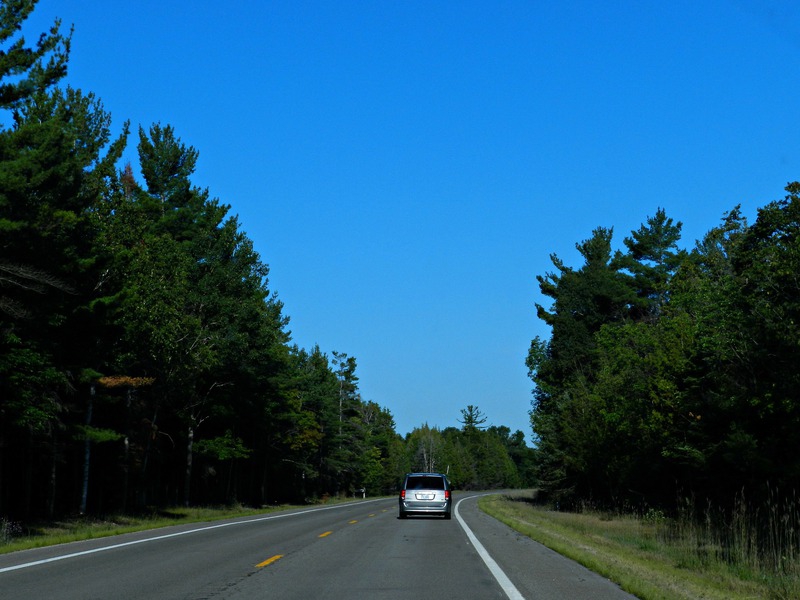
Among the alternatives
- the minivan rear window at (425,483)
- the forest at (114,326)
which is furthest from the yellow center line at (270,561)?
the minivan rear window at (425,483)

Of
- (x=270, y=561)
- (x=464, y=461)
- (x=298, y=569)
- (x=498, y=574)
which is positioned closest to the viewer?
(x=498, y=574)

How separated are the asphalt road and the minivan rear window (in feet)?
32.1

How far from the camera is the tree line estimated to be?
71.5 ft

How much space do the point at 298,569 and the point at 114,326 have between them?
18.0 metres

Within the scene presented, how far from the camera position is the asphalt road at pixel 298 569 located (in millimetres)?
10797

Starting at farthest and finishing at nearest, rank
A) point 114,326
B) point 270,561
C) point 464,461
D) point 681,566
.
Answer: point 464,461 → point 114,326 → point 681,566 → point 270,561

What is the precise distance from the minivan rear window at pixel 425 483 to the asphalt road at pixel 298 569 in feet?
32.1

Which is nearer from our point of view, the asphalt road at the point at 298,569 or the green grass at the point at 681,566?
the asphalt road at the point at 298,569

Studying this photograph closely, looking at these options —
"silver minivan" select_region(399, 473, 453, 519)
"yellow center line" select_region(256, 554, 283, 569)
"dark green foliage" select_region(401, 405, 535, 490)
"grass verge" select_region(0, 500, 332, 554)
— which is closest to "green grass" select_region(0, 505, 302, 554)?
"grass verge" select_region(0, 500, 332, 554)

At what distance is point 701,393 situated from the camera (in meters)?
31.2

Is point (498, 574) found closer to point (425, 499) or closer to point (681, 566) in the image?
point (681, 566)

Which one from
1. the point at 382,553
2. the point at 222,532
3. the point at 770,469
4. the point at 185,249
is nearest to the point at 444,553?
the point at 382,553

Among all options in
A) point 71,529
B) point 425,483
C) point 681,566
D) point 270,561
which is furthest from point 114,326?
point 681,566

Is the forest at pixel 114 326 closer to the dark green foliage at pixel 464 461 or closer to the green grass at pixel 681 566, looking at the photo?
the green grass at pixel 681 566
